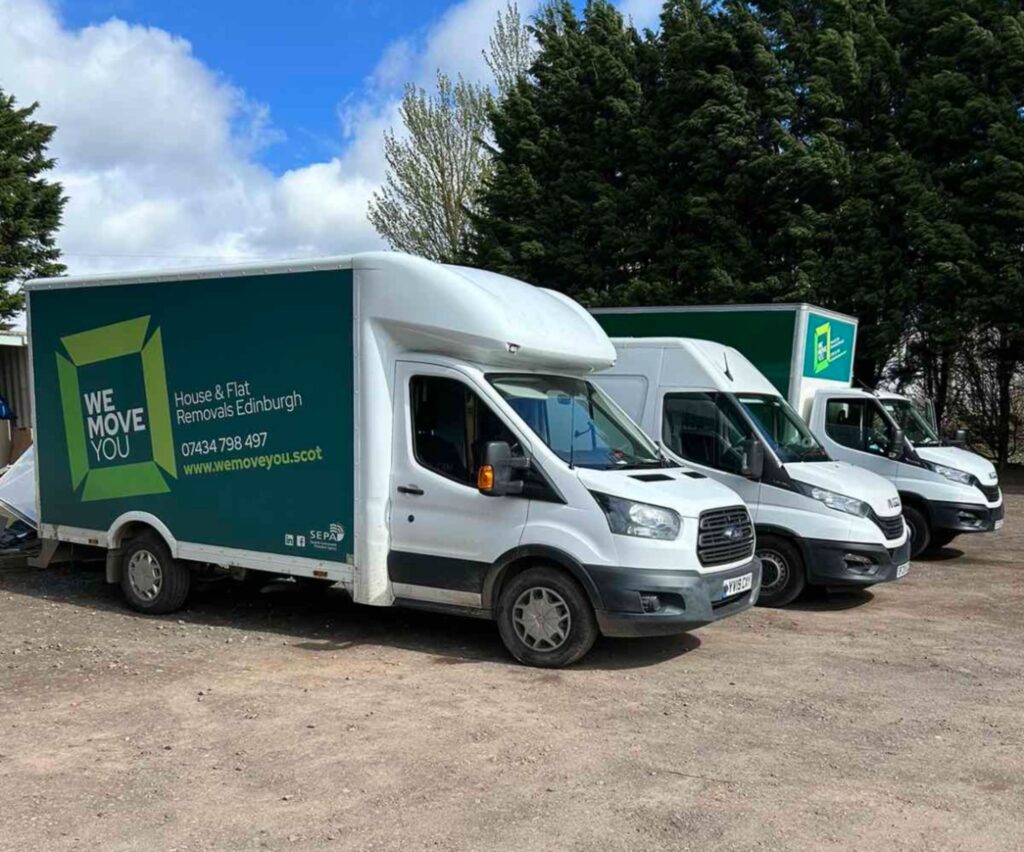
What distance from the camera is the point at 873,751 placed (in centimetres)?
526

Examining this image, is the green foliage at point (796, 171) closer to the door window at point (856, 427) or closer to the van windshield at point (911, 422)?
the van windshield at point (911, 422)

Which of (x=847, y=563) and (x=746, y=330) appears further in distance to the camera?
(x=746, y=330)

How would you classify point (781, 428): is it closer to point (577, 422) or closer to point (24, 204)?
point (577, 422)

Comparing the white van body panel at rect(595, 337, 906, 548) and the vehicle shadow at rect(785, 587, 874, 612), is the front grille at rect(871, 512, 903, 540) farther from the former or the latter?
the vehicle shadow at rect(785, 587, 874, 612)

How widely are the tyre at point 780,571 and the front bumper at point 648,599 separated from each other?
2493 millimetres

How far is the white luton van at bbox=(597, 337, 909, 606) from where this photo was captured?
870cm

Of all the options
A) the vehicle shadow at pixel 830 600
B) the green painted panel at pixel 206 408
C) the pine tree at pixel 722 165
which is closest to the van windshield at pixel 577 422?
the green painted panel at pixel 206 408

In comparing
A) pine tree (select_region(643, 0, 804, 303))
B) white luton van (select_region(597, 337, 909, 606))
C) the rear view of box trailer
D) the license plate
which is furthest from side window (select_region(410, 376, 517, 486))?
pine tree (select_region(643, 0, 804, 303))

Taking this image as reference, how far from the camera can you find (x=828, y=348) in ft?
41.3

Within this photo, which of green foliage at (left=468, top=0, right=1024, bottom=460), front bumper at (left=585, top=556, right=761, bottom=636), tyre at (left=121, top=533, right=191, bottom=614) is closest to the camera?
front bumper at (left=585, top=556, right=761, bottom=636)

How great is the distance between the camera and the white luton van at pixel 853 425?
37.9ft

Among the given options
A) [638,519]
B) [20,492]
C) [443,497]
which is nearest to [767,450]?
[638,519]

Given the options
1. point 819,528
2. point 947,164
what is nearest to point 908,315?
point 947,164

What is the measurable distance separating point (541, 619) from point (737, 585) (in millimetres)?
1431
